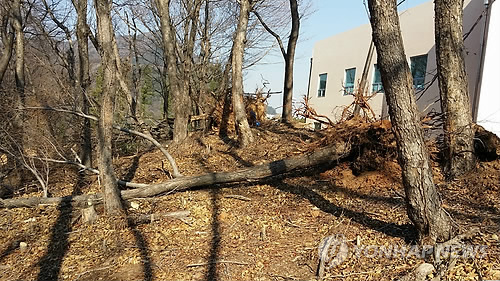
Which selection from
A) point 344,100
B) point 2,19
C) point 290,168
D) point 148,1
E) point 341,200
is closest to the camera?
point 341,200

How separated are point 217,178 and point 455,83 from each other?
164 inches

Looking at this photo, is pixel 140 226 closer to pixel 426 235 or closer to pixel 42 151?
pixel 42 151

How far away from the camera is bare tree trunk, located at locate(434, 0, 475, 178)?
556cm

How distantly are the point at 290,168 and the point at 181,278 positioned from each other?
3.38 meters

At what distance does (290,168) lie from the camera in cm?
675

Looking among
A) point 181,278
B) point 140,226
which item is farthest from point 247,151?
point 181,278

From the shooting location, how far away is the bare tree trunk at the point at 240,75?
849 cm

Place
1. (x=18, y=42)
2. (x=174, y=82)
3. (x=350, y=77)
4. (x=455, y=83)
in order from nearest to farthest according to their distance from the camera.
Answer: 1. (x=455, y=83)
2. (x=18, y=42)
3. (x=174, y=82)
4. (x=350, y=77)

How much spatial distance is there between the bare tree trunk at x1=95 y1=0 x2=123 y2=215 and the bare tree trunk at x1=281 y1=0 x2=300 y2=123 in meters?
6.95

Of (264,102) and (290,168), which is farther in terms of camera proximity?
(264,102)

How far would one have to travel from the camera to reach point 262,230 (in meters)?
4.86

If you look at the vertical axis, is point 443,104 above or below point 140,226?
above

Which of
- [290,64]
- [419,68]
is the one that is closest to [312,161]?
[290,64]

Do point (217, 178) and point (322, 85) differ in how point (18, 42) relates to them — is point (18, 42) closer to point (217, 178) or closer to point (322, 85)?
point (217, 178)
